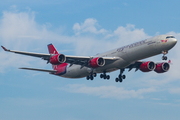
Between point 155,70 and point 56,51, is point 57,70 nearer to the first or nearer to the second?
point 56,51

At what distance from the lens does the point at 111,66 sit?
56.3 meters

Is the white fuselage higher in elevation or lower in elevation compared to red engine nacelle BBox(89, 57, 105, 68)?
higher

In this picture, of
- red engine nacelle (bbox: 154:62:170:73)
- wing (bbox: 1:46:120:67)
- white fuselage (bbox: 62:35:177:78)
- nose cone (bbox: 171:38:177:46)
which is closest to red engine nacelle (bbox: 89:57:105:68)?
wing (bbox: 1:46:120:67)

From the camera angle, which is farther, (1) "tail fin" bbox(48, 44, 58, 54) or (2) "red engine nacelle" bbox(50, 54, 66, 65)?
(1) "tail fin" bbox(48, 44, 58, 54)

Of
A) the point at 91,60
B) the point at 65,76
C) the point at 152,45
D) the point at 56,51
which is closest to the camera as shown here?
the point at 152,45

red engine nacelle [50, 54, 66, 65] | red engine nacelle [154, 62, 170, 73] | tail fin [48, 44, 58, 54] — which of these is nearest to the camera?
red engine nacelle [50, 54, 66, 65]

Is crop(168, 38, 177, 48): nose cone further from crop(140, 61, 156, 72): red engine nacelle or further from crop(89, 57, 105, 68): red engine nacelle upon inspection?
crop(89, 57, 105, 68): red engine nacelle

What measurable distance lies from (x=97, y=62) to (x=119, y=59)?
3.90 meters

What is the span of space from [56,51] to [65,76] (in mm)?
7408

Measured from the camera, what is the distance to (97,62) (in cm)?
5388

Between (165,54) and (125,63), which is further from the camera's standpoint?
(125,63)

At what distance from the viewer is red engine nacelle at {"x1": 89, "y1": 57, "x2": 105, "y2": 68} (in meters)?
53.9

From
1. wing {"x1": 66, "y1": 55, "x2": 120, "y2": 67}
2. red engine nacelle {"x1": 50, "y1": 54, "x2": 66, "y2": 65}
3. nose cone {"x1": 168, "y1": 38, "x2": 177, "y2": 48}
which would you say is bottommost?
red engine nacelle {"x1": 50, "y1": 54, "x2": 66, "y2": 65}

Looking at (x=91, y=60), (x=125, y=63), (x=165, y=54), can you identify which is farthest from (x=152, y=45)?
(x=91, y=60)
